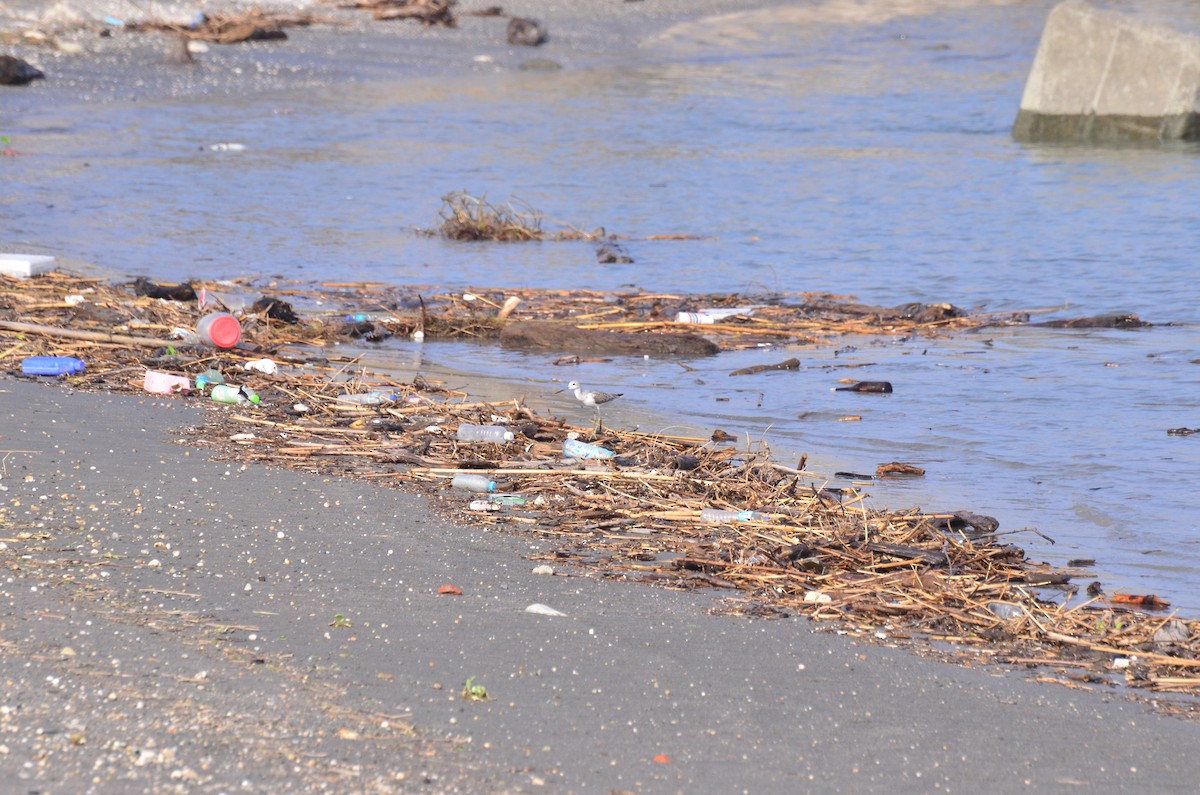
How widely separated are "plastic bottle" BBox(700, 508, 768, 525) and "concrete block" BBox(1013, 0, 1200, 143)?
14865 millimetres

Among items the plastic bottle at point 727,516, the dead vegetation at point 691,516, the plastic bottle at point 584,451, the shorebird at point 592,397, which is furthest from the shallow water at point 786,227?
the plastic bottle at point 584,451

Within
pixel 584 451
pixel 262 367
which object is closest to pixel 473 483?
pixel 584 451

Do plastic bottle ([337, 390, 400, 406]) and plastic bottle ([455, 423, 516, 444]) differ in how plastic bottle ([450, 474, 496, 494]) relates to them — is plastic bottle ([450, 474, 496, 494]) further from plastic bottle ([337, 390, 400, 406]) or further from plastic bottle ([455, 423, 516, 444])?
plastic bottle ([337, 390, 400, 406])

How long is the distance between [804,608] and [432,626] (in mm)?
1107

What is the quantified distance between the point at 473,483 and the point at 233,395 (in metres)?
1.64

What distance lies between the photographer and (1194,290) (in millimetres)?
10281

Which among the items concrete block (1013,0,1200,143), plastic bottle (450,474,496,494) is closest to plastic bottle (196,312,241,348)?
plastic bottle (450,474,496,494)

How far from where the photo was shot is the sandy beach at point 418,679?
2.68 m

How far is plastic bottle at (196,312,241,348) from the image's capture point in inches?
272

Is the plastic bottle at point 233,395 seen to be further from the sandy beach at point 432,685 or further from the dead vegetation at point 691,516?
the sandy beach at point 432,685

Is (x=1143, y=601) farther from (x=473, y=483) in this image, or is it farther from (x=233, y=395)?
(x=233, y=395)

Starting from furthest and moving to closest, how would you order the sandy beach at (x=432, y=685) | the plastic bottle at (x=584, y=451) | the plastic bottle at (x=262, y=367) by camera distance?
the plastic bottle at (x=262, y=367) → the plastic bottle at (x=584, y=451) → the sandy beach at (x=432, y=685)

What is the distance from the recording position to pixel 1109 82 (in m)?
18.4

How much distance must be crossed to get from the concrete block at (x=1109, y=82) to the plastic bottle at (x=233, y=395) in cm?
1474
